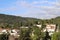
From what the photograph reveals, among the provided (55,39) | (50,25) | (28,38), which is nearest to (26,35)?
(28,38)

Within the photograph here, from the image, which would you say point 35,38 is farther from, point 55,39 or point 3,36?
point 3,36

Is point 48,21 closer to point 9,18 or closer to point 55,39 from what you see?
point 55,39

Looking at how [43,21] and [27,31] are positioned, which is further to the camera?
[43,21]

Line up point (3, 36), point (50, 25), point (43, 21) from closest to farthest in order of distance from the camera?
1. point (3, 36)
2. point (43, 21)
3. point (50, 25)

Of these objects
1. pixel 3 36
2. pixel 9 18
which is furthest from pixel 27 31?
pixel 9 18

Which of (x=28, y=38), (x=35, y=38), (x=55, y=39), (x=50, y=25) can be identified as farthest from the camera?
(x=50, y=25)

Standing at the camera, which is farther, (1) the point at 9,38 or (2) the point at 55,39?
(1) the point at 9,38

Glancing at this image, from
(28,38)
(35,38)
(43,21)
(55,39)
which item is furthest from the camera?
(43,21)

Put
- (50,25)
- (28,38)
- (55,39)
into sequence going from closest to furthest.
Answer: (55,39), (28,38), (50,25)

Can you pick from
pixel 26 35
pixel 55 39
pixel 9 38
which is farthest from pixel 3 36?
pixel 55 39
